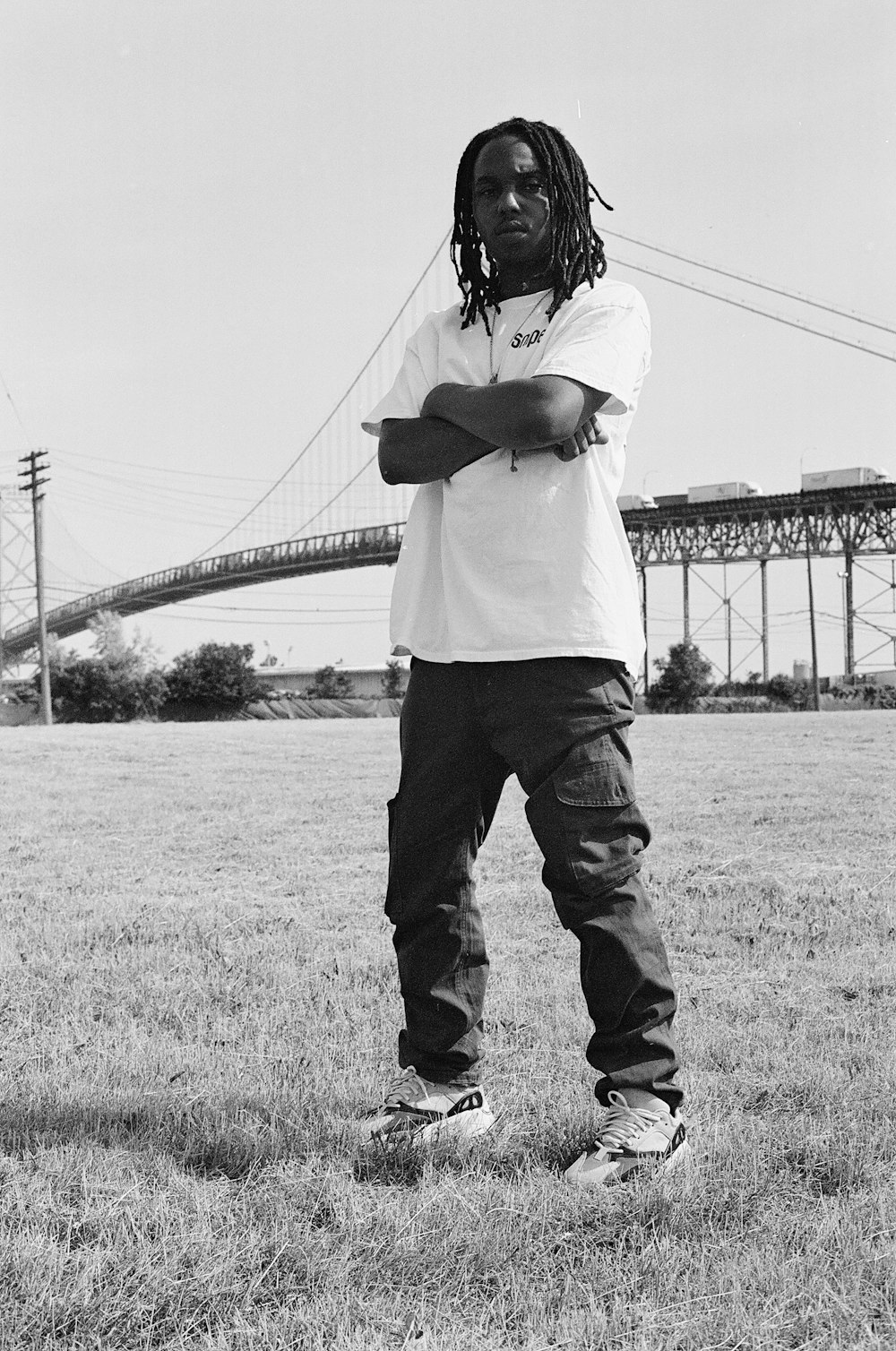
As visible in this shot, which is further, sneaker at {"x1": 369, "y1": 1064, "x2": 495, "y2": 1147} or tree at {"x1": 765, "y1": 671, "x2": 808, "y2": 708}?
tree at {"x1": 765, "y1": 671, "x2": 808, "y2": 708}

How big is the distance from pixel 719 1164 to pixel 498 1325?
56 centimetres

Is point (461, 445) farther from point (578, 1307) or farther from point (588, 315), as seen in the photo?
point (578, 1307)

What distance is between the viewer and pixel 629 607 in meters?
1.91

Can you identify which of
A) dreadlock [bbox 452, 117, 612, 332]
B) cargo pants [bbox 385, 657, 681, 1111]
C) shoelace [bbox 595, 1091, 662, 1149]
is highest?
dreadlock [bbox 452, 117, 612, 332]

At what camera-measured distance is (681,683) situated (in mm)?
41531

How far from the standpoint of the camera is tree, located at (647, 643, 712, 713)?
136 feet

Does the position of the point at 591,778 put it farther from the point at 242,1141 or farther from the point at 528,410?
the point at 242,1141

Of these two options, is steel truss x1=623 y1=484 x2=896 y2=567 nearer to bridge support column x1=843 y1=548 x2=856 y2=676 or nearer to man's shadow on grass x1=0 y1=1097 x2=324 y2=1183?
bridge support column x1=843 y1=548 x2=856 y2=676

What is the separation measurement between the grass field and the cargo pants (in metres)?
0.18

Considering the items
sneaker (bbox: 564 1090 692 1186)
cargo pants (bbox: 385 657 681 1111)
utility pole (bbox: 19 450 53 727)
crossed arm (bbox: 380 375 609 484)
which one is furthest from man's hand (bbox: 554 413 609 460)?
utility pole (bbox: 19 450 53 727)

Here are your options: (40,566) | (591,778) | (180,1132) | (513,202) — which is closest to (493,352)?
(513,202)

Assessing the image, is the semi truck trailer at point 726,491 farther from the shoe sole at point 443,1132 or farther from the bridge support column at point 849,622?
the shoe sole at point 443,1132

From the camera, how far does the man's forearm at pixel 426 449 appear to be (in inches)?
73.6

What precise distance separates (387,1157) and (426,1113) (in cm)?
13
